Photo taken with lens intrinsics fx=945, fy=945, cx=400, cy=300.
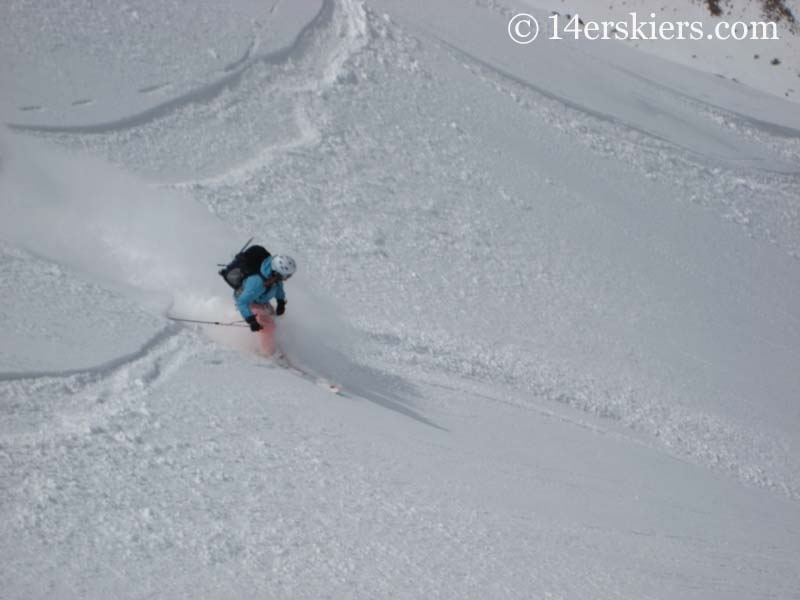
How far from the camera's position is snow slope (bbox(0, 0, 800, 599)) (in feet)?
24.2

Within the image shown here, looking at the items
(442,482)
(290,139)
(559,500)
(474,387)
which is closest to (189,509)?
(442,482)

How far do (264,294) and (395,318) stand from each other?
2.49 m

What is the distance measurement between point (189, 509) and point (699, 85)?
19449 millimetres

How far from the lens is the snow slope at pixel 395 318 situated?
7.39 meters

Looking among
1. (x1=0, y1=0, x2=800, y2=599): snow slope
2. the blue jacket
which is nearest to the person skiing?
the blue jacket

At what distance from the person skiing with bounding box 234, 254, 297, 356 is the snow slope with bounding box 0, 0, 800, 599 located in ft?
1.26

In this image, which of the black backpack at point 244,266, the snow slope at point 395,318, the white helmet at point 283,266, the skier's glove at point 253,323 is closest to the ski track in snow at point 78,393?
the snow slope at point 395,318

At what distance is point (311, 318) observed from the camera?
37.5 feet

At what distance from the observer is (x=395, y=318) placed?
1221 centimetres

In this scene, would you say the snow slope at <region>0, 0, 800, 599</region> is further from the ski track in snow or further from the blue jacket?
the blue jacket

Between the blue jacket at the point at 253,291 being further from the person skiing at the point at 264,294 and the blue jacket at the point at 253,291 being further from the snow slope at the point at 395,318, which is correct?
the snow slope at the point at 395,318

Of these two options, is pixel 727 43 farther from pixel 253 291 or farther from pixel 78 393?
pixel 78 393

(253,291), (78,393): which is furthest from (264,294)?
(78,393)

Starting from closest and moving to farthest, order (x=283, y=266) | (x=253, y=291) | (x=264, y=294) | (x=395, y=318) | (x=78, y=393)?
1. (x=78, y=393)
2. (x=283, y=266)
3. (x=253, y=291)
4. (x=264, y=294)
5. (x=395, y=318)
